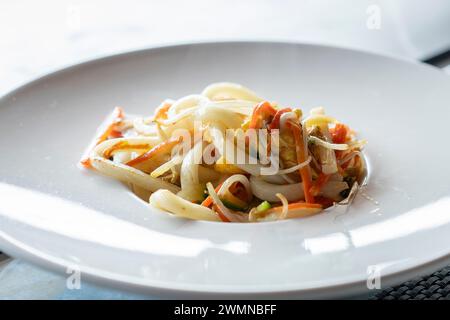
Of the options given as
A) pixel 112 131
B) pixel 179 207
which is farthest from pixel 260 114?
pixel 112 131

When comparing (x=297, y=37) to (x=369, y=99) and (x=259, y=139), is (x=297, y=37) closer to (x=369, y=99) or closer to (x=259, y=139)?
(x=369, y=99)

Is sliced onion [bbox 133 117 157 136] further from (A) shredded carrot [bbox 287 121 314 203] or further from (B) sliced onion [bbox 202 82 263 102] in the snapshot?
(A) shredded carrot [bbox 287 121 314 203]

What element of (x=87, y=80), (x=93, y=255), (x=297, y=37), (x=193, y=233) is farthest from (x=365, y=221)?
(x=297, y=37)

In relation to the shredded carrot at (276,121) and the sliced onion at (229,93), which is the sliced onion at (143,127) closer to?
the sliced onion at (229,93)

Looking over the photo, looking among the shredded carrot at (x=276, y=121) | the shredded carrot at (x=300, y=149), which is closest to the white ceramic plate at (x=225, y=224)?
the shredded carrot at (x=300, y=149)

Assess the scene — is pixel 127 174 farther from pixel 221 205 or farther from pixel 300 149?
pixel 300 149
